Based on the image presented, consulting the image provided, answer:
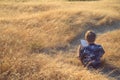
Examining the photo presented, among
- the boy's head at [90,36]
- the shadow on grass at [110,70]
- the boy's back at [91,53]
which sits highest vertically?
the boy's head at [90,36]

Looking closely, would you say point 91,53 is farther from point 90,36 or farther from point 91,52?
point 90,36

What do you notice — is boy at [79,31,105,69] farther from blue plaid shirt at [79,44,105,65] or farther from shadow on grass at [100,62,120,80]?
shadow on grass at [100,62,120,80]

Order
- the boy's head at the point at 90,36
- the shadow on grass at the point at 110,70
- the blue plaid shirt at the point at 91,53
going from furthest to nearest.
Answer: the blue plaid shirt at the point at 91,53, the boy's head at the point at 90,36, the shadow on grass at the point at 110,70

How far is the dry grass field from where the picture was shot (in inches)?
224

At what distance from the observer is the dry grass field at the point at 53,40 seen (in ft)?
18.7

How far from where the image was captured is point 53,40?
864cm

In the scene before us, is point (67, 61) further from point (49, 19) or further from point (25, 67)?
point (49, 19)

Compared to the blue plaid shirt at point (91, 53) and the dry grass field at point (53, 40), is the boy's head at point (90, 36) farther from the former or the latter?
the dry grass field at point (53, 40)

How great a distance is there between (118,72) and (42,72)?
1.96m

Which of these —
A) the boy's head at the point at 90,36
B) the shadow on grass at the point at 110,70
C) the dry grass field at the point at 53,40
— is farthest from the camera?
the boy's head at the point at 90,36

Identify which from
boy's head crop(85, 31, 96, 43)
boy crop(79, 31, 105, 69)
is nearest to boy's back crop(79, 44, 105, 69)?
boy crop(79, 31, 105, 69)

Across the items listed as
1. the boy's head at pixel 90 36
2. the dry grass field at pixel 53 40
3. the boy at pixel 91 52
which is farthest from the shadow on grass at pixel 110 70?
the boy's head at pixel 90 36

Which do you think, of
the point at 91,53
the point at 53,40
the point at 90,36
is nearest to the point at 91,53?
the point at 91,53

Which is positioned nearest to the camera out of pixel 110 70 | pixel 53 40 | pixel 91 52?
pixel 110 70
